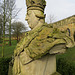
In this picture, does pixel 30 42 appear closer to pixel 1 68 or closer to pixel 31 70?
pixel 31 70

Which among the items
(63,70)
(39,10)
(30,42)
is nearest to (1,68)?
(63,70)

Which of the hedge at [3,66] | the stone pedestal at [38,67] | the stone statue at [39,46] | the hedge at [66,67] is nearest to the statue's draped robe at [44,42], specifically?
the stone statue at [39,46]

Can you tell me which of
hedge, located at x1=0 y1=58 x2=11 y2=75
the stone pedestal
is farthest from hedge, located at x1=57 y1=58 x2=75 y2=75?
hedge, located at x1=0 y1=58 x2=11 y2=75

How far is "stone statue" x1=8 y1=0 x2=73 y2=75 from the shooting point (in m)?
1.24

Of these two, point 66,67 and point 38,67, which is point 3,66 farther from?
point 38,67

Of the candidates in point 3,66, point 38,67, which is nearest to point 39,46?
point 38,67

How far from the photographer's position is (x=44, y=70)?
1.55m

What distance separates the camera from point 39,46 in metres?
1.27

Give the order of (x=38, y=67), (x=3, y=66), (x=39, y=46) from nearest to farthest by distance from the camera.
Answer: (x=39, y=46) → (x=38, y=67) → (x=3, y=66)

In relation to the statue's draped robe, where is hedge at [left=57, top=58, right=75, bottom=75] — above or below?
below

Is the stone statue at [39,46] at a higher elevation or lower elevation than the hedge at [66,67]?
higher

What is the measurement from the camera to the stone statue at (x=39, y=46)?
48.7 inches

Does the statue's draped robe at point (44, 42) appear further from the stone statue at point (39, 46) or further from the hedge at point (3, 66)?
the hedge at point (3, 66)

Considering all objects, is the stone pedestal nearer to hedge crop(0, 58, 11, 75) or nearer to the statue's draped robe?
the statue's draped robe
